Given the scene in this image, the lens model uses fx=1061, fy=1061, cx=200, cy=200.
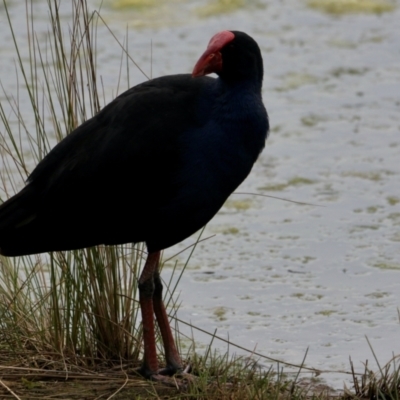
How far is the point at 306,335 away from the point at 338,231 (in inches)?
41.0

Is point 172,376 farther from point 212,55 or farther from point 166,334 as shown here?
point 212,55

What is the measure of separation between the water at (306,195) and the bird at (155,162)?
0.46 m

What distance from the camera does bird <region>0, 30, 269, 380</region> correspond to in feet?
11.1

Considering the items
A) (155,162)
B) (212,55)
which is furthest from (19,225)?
(212,55)

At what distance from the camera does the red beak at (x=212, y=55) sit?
3.39 m

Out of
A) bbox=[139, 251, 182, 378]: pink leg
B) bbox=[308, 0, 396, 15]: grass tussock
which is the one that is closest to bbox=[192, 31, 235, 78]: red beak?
bbox=[139, 251, 182, 378]: pink leg

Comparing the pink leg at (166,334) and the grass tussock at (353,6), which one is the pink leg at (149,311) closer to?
the pink leg at (166,334)

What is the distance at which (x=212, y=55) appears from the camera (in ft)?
11.1

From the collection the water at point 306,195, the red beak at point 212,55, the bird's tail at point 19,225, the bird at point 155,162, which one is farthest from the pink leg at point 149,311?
the water at point 306,195

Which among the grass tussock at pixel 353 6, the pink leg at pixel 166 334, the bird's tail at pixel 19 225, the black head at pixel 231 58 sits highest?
the grass tussock at pixel 353 6

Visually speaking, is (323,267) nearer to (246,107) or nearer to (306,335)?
(306,335)

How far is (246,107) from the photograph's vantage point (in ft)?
11.2

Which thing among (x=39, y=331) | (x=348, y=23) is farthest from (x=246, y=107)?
(x=348, y=23)

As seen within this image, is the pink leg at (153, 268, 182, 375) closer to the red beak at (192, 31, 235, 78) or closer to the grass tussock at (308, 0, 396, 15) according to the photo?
the red beak at (192, 31, 235, 78)
